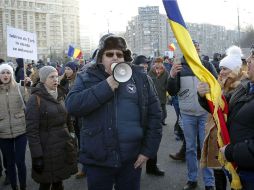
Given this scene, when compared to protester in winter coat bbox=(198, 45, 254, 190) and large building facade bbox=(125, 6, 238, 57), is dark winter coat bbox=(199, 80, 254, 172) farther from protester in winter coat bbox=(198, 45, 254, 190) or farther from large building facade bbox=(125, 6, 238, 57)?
large building facade bbox=(125, 6, 238, 57)

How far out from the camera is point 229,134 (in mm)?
2922

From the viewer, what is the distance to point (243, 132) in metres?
2.75

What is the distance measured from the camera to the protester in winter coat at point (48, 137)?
168 inches

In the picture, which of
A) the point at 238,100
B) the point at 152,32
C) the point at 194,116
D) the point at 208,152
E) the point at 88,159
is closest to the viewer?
the point at 238,100

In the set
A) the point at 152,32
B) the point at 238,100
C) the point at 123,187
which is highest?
the point at 152,32

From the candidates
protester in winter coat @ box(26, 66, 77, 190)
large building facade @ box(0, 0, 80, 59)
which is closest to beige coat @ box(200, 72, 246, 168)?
protester in winter coat @ box(26, 66, 77, 190)

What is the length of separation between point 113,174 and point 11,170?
106 inches

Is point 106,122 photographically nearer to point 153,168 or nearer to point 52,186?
point 52,186

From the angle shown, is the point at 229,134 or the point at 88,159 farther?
the point at 88,159

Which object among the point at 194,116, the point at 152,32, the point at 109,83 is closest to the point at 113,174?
the point at 109,83

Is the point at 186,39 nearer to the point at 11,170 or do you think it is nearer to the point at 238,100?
the point at 238,100

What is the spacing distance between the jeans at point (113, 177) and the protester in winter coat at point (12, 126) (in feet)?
7.65

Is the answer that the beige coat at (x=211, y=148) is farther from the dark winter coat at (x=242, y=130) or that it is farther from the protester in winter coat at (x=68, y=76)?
the protester in winter coat at (x=68, y=76)

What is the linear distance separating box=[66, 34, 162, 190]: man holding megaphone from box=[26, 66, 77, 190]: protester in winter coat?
123 cm
